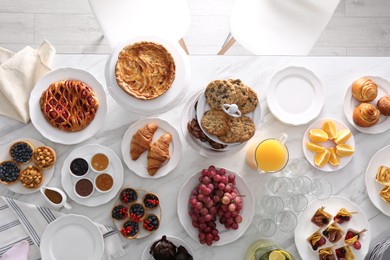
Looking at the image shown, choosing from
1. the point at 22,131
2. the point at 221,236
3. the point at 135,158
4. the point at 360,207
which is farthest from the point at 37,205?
the point at 360,207

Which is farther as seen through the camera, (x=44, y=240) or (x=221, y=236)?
(x=221, y=236)

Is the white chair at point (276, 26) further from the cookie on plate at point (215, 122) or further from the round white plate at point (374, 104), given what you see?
the cookie on plate at point (215, 122)

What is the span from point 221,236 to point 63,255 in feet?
1.90

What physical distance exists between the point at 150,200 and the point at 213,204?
24 cm

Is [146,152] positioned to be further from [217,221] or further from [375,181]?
[375,181]

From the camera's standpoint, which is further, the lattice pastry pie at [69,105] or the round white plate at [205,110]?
the lattice pastry pie at [69,105]

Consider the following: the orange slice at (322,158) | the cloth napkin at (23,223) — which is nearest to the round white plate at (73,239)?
the cloth napkin at (23,223)

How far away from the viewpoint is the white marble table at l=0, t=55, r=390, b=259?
5.56ft

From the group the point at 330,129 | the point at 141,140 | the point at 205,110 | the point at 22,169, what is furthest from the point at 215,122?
the point at 22,169

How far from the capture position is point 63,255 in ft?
5.25

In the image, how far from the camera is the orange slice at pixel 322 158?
1741mm

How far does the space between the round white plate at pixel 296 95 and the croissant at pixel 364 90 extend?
0.44 ft

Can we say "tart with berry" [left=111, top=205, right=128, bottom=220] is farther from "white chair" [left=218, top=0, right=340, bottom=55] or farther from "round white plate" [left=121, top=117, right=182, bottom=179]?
"white chair" [left=218, top=0, right=340, bottom=55]

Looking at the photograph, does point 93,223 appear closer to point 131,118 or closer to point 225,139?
point 131,118
